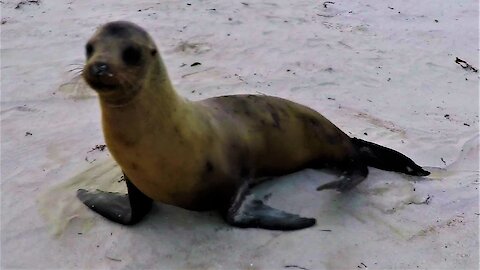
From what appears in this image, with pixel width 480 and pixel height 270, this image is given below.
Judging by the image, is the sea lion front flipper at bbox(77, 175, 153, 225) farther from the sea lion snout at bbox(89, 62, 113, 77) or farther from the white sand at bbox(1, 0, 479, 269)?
the sea lion snout at bbox(89, 62, 113, 77)

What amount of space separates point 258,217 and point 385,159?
1139 millimetres

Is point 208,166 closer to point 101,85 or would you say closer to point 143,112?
point 143,112

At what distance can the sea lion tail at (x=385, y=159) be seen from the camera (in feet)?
13.4

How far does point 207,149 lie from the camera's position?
331 centimetres

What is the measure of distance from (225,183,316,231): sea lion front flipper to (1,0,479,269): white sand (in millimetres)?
57

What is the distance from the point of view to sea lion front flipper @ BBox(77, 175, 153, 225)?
11.2ft

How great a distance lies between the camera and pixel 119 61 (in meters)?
2.88

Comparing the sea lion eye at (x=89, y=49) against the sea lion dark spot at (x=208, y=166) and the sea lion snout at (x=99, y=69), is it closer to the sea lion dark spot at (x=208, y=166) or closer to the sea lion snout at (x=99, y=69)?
the sea lion snout at (x=99, y=69)

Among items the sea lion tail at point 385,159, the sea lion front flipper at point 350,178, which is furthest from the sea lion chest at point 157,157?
the sea lion tail at point 385,159

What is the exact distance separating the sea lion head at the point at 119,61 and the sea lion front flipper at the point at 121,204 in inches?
25.5

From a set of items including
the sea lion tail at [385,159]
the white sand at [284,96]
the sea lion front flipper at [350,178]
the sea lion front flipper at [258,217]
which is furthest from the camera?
the sea lion tail at [385,159]

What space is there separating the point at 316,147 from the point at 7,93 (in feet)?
8.60

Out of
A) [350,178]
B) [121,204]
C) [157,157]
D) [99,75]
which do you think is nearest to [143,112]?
[157,157]

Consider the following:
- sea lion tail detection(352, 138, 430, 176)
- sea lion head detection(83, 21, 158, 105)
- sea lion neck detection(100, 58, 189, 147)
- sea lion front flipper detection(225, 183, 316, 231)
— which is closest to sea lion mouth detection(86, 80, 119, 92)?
sea lion head detection(83, 21, 158, 105)
